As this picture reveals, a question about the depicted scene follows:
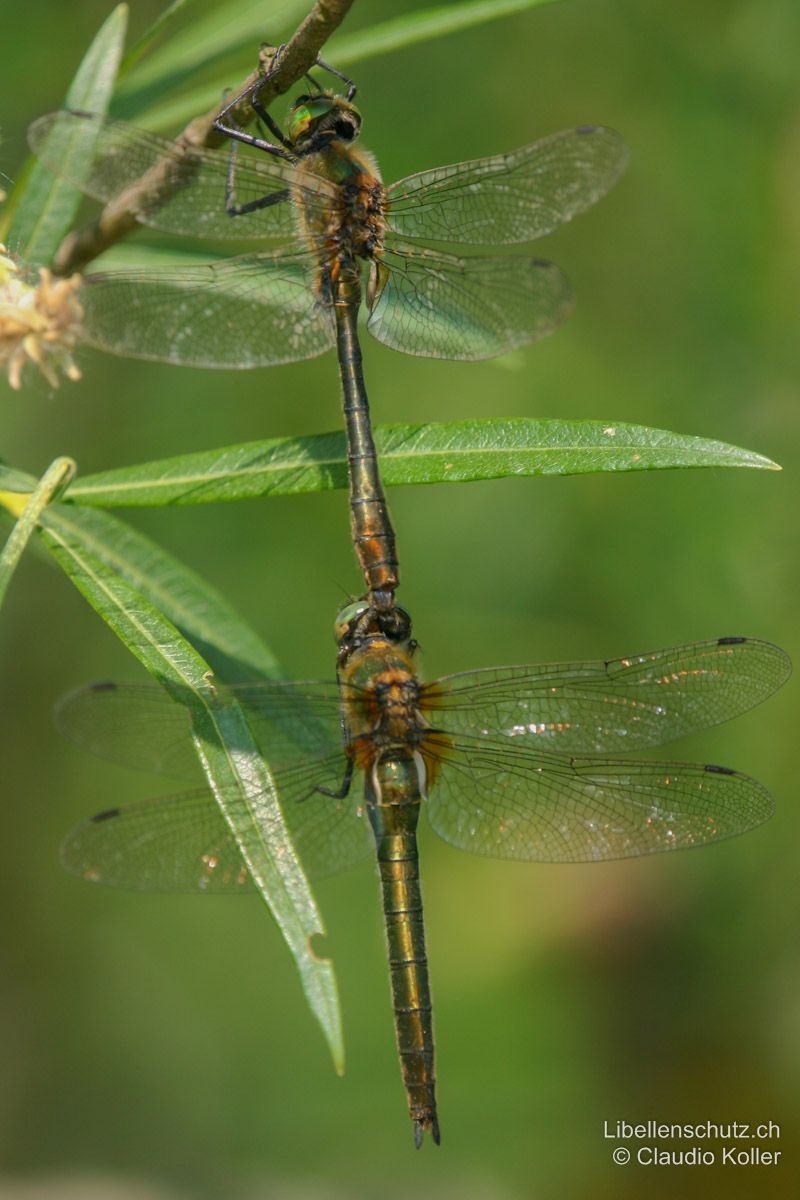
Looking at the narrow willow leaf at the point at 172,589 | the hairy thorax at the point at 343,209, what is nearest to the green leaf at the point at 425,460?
the narrow willow leaf at the point at 172,589

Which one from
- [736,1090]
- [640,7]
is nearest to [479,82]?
[640,7]

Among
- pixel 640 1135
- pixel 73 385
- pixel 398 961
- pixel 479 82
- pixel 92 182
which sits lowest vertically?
pixel 640 1135

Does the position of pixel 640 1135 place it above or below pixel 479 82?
below

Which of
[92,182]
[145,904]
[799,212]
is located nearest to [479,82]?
[799,212]

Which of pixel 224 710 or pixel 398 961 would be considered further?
pixel 398 961

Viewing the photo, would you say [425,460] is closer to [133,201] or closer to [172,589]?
[172,589]

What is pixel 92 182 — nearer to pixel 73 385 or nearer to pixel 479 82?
pixel 73 385

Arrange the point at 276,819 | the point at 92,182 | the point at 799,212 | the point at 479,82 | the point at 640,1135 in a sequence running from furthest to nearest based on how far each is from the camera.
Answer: the point at 479,82 → the point at 799,212 → the point at 640,1135 → the point at 92,182 → the point at 276,819

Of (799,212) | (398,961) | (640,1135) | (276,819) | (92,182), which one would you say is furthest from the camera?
(799,212)
